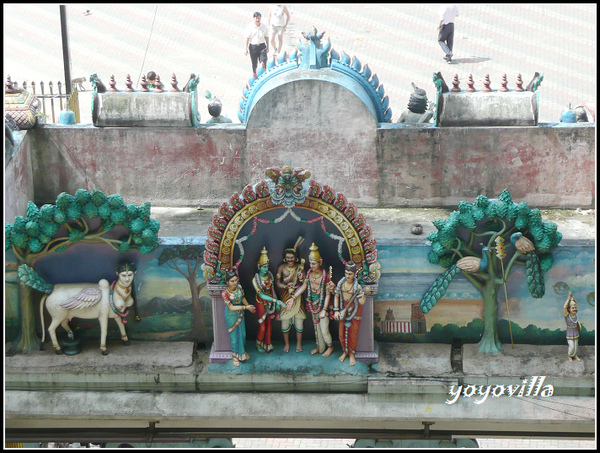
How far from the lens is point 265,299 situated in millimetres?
14812

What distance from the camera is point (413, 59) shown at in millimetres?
26656

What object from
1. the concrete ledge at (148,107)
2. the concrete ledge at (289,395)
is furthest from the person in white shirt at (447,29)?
the concrete ledge at (289,395)

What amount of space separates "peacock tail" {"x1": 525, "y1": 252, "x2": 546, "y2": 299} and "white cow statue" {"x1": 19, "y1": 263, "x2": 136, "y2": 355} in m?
5.17

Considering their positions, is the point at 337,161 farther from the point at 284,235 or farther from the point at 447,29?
the point at 447,29

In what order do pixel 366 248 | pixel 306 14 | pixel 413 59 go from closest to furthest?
1. pixel 366 248
2. pixel 413 59
3. pixel 306 14

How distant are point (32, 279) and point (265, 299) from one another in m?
3.09

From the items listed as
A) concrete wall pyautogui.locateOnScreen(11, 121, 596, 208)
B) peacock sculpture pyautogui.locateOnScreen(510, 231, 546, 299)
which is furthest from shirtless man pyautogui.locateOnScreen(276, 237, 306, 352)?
concrete wall pyautogui.locateOnScreen(11, 121, 596, 208)

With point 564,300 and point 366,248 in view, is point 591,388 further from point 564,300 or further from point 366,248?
point 366,248

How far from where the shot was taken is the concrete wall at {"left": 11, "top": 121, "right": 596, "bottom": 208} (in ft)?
61.0

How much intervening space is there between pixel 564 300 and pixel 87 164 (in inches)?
330

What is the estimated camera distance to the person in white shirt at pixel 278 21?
2484cm

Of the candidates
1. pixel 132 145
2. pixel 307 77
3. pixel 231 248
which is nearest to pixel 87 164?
pixel 132 145

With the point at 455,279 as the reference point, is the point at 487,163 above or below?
above

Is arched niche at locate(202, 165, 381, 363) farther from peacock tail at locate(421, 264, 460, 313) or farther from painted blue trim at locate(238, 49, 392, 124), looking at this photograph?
painted blue trim at locate(238, 49, 392, 124)
